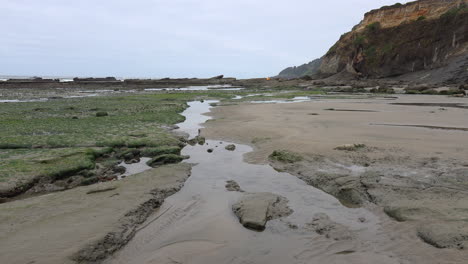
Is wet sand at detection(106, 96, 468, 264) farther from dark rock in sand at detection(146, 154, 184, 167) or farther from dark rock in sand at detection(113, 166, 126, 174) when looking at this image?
dark rock in sand at detection(113, 166, 126, 174)

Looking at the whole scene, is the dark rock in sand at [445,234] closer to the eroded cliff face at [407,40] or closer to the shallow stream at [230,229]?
the shallow stream at [230,229]

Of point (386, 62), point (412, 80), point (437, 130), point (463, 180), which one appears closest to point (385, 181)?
point (463, 180)

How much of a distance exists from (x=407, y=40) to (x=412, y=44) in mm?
1527

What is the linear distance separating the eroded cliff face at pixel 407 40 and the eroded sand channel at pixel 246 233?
150 feet

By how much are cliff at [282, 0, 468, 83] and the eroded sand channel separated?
44.4 metres

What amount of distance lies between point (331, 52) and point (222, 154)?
71.0 meters

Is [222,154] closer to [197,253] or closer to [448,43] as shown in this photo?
[197,253]

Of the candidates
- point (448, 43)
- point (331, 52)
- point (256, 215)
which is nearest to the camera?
point (256, 215)

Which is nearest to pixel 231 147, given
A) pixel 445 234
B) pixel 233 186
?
pixel 233 186

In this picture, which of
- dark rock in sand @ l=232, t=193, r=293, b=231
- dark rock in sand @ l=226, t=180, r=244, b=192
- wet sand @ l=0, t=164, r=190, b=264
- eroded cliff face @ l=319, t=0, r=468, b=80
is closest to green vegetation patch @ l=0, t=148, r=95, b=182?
wet sand @ l=0, t=164, r=190, b=264

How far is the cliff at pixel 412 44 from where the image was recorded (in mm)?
47250

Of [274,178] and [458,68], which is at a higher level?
[458,68]

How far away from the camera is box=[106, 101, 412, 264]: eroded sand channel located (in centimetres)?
507

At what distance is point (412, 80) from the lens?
50500 millimetres
